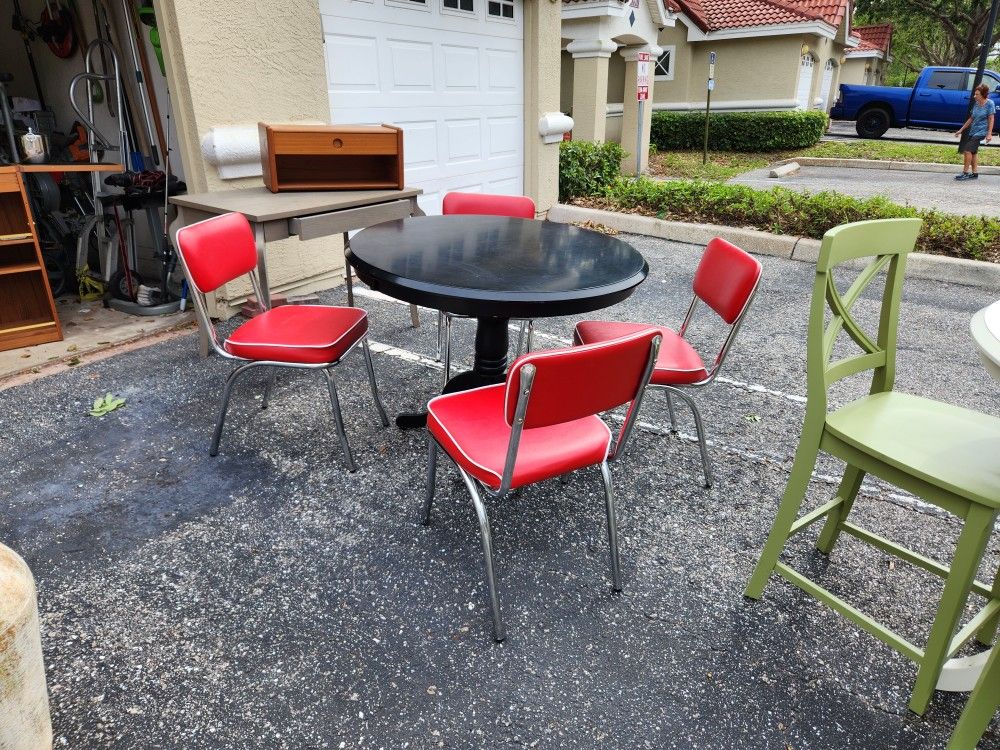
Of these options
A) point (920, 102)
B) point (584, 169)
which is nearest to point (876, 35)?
point (920, 102)

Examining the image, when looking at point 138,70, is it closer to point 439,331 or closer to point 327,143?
point 327,143

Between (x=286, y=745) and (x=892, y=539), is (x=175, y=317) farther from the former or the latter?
(x=892, y=539)

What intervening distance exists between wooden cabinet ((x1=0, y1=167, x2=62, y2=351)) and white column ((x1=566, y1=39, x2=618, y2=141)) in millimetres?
7756

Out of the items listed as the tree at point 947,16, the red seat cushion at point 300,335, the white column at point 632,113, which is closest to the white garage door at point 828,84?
the tree at point 947,16

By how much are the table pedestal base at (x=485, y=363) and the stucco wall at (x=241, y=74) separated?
209 cm

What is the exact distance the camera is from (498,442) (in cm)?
196

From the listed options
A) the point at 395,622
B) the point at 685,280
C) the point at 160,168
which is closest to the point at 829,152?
the point at 685,280

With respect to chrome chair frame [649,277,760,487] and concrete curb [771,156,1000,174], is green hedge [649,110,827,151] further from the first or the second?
chrome chair frame [649,277,760,487]

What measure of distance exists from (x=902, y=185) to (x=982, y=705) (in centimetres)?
1115

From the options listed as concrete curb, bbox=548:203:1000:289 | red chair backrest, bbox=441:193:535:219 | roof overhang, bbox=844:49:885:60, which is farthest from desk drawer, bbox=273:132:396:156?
roof overhang, bbox=844:49:885:60

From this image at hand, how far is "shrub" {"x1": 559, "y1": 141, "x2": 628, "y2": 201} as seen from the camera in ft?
26.3

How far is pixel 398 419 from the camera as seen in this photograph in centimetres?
306

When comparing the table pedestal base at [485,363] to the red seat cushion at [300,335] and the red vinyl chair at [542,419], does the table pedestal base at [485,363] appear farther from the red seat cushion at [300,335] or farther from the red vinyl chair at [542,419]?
the red vinyl chair at [542,419]

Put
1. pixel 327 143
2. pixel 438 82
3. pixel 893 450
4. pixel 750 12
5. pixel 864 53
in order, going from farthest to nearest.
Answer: pixel 864 53
pixel 750 12
pixel 438 82
pixel 327 143
pixel 893 450
